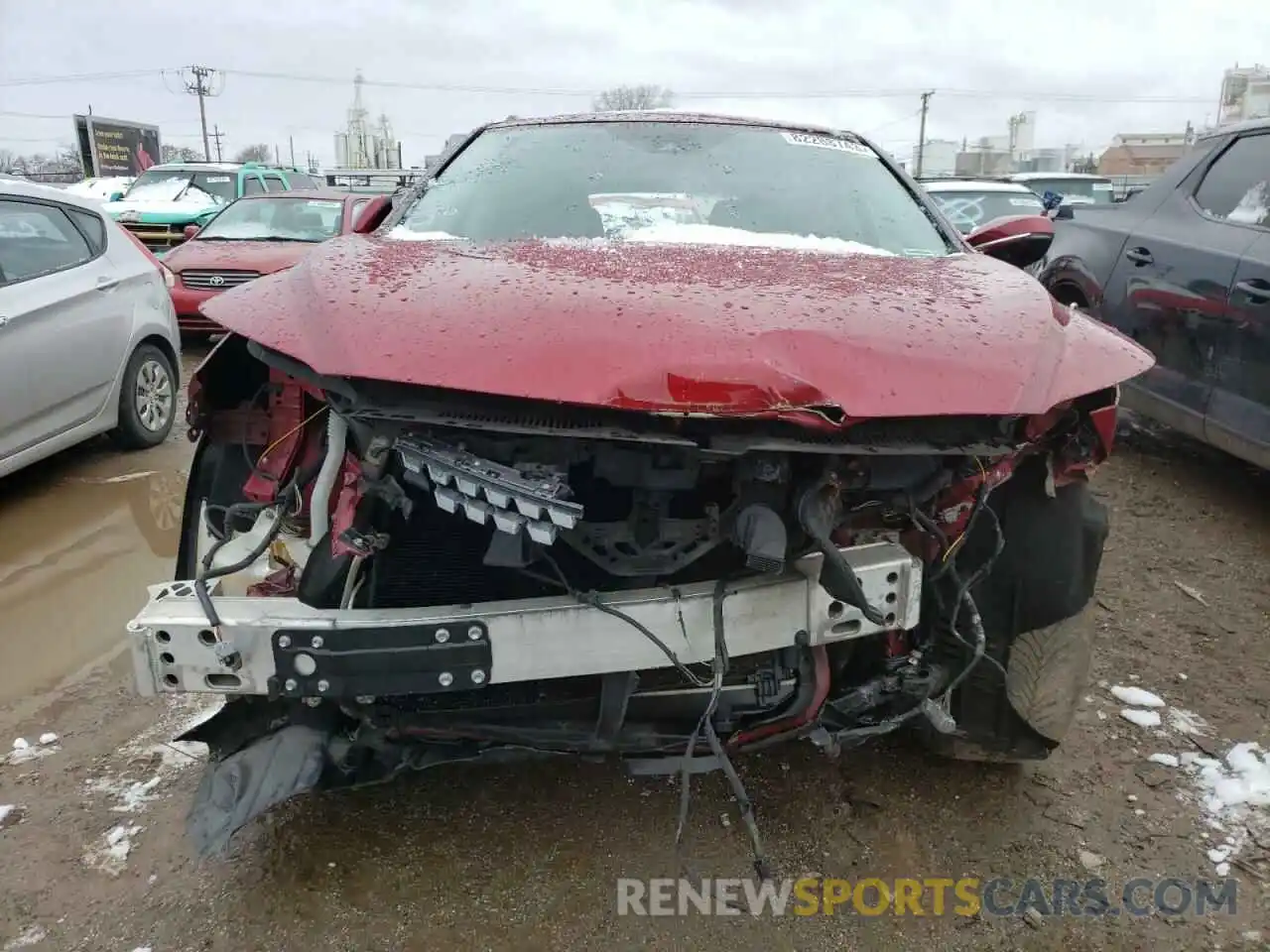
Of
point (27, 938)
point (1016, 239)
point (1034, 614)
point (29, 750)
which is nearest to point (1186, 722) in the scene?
point (1034, 614)

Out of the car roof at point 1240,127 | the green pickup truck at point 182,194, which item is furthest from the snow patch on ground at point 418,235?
the green pickup truck at point 182,194

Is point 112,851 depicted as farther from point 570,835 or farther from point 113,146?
point 113,146

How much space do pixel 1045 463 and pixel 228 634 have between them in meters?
1.76

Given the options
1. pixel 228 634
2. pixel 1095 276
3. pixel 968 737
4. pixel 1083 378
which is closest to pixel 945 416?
pixel 1083 378

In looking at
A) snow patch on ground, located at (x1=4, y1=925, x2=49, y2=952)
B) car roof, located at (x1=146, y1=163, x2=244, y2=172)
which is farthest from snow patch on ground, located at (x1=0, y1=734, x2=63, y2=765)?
car roof, located at (x1=146, y1=163, x2=244, y2=172)

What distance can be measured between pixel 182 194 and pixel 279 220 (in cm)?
458

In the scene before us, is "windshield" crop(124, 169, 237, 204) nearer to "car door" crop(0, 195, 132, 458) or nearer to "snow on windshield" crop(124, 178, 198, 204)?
"snow on windshield" crop(124, 178, 198, 204)

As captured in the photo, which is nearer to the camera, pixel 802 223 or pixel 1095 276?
pixel 802 223

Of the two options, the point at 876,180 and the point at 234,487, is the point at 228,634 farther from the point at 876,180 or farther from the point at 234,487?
the point at 876,180

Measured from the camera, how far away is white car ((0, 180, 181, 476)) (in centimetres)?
440

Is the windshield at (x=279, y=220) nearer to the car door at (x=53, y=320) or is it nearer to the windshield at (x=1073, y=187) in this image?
the car door at (x=53, y=320)

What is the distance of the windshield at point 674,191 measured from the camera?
109 inches

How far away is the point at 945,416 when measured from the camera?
181 cm

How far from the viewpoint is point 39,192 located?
16.1 ft
